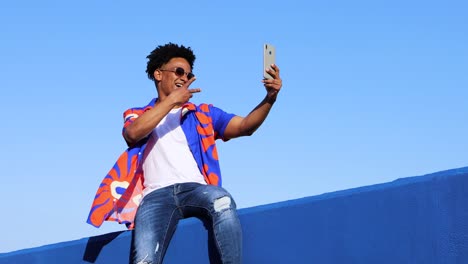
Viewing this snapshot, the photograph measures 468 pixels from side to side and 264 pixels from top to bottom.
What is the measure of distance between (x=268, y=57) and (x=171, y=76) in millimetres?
628

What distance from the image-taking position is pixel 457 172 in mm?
4152

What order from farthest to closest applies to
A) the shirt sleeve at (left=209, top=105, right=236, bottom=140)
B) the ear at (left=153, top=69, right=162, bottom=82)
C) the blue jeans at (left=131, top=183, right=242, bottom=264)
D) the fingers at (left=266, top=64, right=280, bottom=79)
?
the ear at (left=153, top=69, right=162, bottom=82), the shirt sleeve at (left=209, top=105, right=236, bottom=140), the fingers at (left=266, top=64, right=280, bottom=79), the blue jeans at (left=131, top=183, right=242, bottom=264)

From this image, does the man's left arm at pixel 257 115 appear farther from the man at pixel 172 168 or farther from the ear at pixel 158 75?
the ear at pixel 158 75

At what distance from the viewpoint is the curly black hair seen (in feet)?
15.8

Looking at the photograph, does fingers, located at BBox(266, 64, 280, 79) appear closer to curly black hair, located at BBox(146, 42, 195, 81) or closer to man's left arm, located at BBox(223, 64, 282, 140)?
man's left arm, located at BBox(223, 64, 282, 140)

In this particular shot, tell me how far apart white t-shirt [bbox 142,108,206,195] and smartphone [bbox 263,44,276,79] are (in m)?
0.57

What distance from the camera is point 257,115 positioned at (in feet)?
14.8

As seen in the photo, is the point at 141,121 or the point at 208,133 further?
the point at 208,133

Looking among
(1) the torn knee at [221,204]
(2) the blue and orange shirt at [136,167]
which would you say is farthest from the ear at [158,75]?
(1) the torn knee at [221,204]

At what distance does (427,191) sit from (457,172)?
0.18 m

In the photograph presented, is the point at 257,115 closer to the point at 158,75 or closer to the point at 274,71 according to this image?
the point at 274,71

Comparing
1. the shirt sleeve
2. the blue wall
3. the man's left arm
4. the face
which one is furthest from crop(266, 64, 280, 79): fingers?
the blue wall

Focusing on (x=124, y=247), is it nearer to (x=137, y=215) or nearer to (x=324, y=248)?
(x=137, y=215)

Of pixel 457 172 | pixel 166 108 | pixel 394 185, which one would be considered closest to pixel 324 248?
pixel 394 185
